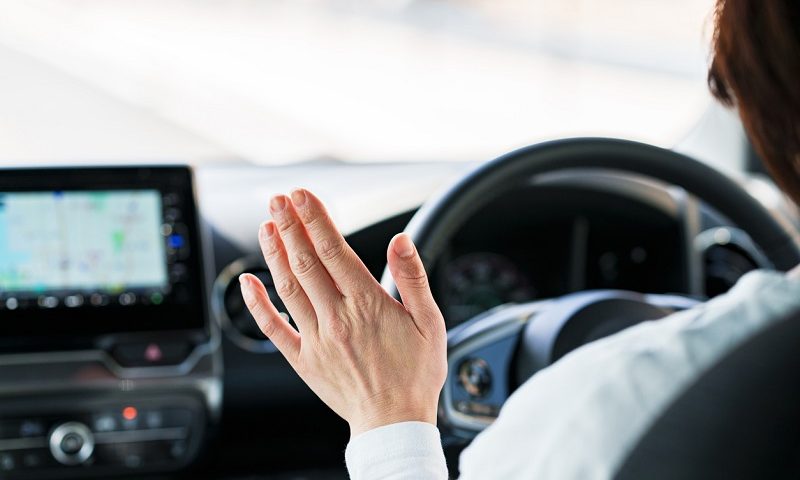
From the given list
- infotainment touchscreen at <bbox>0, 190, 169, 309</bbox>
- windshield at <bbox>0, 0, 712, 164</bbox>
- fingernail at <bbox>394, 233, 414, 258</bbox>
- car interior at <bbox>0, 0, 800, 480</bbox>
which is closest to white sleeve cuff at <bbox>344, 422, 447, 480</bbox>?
fingernail at <bbox>394, 233, 414, 258</bbox>

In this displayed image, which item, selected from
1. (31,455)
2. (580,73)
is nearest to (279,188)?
(31,455)

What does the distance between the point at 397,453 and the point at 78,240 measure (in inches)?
35.6

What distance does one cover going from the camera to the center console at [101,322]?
147 centimetres

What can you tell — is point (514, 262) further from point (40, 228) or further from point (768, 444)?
point (768, 444)

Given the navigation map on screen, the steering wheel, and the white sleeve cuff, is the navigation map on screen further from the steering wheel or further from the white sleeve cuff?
the white sleeve cuff

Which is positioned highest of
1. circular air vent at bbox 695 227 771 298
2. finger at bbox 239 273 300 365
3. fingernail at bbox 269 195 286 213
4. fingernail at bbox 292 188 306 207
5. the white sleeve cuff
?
fingernail at bbox 292 188 306 207

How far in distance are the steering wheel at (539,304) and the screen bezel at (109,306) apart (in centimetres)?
54

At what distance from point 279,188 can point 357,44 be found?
87 centimetres

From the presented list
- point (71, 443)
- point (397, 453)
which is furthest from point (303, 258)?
point (71, 443)

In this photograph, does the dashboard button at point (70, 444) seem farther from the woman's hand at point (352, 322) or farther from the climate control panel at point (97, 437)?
the woman's hand at point (352, 322)

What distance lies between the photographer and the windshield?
2225 mm

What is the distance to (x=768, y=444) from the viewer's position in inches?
18.7

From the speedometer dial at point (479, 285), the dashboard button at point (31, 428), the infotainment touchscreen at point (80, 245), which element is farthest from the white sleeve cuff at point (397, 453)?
the speedometer dial at point (479, 285)

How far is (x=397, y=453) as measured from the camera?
71cm
